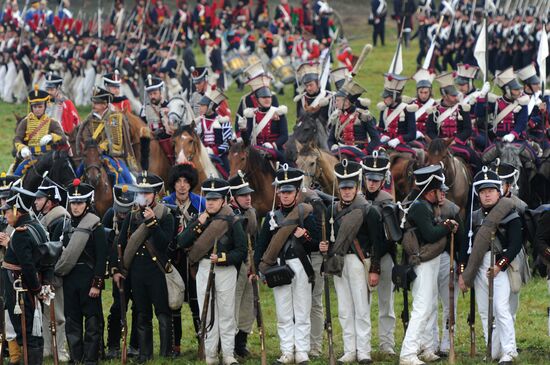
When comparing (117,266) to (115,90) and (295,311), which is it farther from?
(115,90)

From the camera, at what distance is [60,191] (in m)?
15.3

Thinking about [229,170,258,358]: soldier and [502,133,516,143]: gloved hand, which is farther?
[502,133,516,143]: gloved hand

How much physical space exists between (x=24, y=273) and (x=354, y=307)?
3328mm

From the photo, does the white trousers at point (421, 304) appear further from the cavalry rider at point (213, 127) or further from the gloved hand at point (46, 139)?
the gloved hand at point (46, 139)

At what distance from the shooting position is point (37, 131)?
19266mm

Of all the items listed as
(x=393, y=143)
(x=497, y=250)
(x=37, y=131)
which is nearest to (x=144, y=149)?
(x=37, y=131)

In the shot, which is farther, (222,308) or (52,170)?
(52,170)

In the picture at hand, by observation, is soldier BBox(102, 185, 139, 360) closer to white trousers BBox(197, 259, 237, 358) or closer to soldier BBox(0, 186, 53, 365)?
soldier BBox(0, 186, 53, 365)

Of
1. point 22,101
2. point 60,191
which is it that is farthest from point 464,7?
point 60,191

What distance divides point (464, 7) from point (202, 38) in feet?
25.9

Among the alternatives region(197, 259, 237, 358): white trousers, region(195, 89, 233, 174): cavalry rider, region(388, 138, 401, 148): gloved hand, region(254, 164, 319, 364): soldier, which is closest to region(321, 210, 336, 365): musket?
region(254, 164, 319, 364): soldier

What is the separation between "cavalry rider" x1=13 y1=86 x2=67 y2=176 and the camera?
1897cm

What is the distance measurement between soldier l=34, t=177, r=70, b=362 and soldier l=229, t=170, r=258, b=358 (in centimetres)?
181

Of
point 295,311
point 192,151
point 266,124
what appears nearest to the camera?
point 295,311
